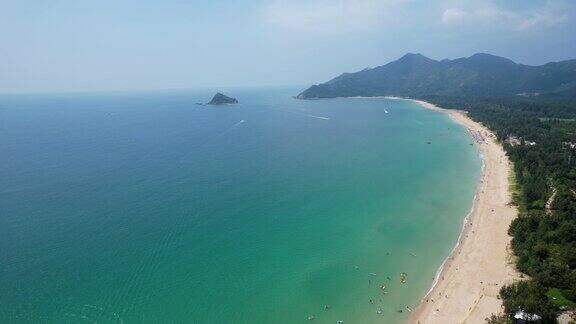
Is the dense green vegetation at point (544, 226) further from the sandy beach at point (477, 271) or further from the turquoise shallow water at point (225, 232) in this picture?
the turquoise shallow water at point (225, 232)

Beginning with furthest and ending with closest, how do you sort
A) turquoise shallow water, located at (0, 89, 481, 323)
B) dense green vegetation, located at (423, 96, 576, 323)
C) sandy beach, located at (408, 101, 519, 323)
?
turquoise shallow water, located at (0, 89, 481, 323) < sandy beach, located at (408, 101, 519, 323) < dense green vegetation, located at (423, 96, 576, 323)

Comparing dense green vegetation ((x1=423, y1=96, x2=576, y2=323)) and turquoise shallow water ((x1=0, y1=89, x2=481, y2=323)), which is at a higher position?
dense green vegetation ((x1=423, y1=96, x2=576, y2=323))

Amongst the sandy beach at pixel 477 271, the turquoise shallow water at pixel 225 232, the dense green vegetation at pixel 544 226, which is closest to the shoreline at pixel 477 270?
the sandy beach at pixel 477 271

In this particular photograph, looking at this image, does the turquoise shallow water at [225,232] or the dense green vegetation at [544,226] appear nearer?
the dense green vegetation at [544,226]

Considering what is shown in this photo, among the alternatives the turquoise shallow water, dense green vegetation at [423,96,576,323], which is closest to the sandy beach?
dense green vegetation at [423,96,576,323]

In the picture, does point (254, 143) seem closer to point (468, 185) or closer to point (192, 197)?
point (192, 197)

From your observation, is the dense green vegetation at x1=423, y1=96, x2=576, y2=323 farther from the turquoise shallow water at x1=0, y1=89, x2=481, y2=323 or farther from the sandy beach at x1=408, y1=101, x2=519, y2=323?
the turquoise shallow water at x1=0, y1=89, x2=481, y2=323
